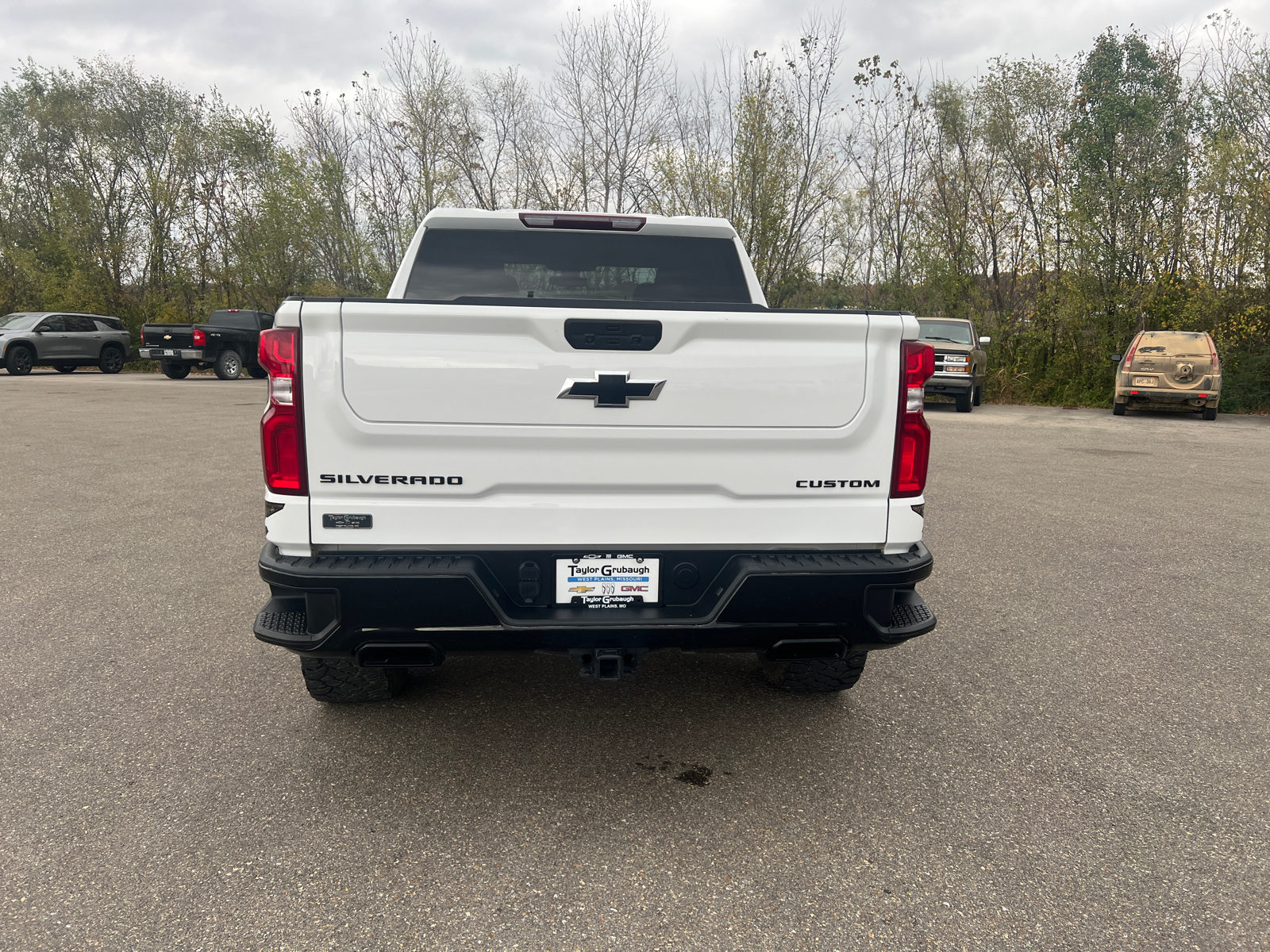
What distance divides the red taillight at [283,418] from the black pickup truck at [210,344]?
2318cm

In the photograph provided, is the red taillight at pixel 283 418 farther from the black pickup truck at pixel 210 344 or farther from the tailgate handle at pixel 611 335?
the black pickup truck at pixel 210 344

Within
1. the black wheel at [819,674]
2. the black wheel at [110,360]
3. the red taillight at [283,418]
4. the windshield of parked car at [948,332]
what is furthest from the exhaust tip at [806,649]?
the black wheel at [110,360]

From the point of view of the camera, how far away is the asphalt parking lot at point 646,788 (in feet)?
7.23

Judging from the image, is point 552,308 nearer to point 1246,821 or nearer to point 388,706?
point 388,706

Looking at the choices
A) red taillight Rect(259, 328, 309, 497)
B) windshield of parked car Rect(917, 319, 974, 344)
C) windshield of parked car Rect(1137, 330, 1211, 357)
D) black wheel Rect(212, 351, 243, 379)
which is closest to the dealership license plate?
red taillight Rect(259, 328, 309, 497)

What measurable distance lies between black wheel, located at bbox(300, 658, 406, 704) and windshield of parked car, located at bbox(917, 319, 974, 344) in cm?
1719

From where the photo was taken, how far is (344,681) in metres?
3.33

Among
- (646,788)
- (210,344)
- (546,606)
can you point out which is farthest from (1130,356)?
(210,344)

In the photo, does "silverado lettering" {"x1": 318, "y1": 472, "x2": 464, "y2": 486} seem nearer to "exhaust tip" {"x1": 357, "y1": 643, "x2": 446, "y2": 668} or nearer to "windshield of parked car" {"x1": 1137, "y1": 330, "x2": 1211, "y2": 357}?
"exhaust tip" {"x1": 357, "y1": 643, "x2": 446, "y2": 668}

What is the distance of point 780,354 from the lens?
2.66m

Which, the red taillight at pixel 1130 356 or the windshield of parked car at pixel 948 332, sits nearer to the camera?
the red taillight at pixel 1130 356

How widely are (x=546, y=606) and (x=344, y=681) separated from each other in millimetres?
1157

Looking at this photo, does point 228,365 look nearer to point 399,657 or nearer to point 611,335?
point 399,657

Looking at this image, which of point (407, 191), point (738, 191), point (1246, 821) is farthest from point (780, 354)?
point (407, 191)
